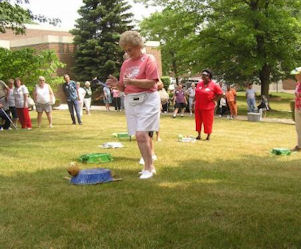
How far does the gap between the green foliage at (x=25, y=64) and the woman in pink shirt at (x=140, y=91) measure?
1070cm

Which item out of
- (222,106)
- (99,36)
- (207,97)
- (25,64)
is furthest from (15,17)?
(99,36)

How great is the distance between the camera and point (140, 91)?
5.97 meters

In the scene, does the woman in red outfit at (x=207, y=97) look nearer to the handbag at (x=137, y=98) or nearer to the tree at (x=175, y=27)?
the handbag at (x=137, y=98)

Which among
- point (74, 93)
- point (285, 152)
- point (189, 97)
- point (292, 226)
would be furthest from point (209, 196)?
point (189, 97)

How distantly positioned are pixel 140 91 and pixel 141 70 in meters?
0.28

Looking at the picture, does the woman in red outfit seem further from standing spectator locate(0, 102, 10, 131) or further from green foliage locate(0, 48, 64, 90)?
green foliage locate(0, 48, 64, 90)

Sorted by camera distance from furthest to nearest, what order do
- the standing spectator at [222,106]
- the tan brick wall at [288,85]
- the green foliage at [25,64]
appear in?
the tan brick wall at [288,85] → the standing spectator at [222,106] → the green foliage at [25,64]

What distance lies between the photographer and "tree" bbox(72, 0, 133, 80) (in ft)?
111

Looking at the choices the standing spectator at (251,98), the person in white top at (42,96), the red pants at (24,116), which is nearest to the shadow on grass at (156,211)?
the person in white top at (42,96)

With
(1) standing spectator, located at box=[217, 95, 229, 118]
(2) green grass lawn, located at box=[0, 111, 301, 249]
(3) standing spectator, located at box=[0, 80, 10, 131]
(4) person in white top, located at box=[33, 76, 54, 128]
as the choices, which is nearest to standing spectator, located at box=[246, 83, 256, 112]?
(1) standing spectator, located at box=[217, 95, 229, 118]

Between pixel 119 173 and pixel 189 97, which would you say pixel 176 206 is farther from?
pixel 189 97

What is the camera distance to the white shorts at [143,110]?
595cm

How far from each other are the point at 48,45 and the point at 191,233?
32.8 metres

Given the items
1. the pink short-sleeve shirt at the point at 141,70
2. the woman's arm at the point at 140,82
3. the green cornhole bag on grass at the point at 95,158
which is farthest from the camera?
the green cornhole bag on grass at the point at 95,158
